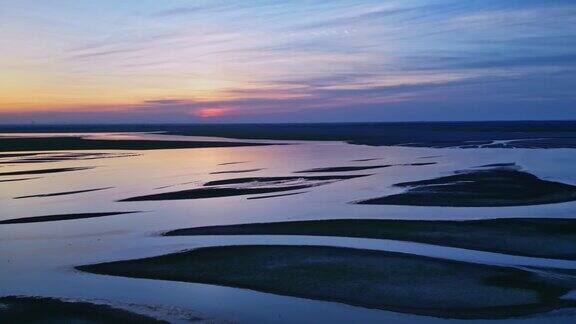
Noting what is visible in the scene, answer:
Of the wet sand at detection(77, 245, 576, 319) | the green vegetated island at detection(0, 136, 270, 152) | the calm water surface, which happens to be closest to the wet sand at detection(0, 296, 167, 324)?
the calm water surface

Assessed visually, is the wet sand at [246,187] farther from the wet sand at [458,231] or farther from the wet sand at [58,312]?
the wet sand at [58,312]

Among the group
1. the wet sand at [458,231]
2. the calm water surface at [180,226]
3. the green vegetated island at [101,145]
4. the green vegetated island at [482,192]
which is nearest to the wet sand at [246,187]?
the calm water surface at [180,226]

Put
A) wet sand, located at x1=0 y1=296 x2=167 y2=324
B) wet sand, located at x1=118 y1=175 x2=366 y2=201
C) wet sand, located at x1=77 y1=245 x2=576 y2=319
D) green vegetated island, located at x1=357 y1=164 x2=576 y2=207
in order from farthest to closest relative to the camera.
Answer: wet sand, located at x1=118 y1=175 x2=366 y2=201 → green vegetated island, located at x1=357 y1=164 x2=576 y2=207 → wet sand, located at x1=77 y1=245 x2=576 y2=319 → wet sand, located at x1=0 y1=296 x2=167 y2=324

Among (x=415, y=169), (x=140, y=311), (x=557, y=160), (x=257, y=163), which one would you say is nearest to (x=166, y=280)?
(x=140, y=311)

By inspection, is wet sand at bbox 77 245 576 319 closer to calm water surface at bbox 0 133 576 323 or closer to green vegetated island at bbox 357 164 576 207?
calm water surface at bbox 0 133 576 323

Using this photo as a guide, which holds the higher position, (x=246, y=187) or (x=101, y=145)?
(x=101, y=145)

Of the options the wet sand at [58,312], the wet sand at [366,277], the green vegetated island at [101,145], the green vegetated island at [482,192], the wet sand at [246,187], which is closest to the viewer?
the wet sand at [58,312]

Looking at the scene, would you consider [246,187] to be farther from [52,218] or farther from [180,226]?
[52,218]

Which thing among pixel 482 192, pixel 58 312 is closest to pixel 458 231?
pixel 482 192

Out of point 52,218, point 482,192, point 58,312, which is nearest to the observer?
point 58,312

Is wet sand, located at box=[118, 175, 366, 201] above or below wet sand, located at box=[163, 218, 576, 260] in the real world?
above

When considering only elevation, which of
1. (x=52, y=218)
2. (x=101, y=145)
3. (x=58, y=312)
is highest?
(x=101, y=145)

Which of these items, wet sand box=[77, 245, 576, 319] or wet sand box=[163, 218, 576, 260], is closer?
wet sand box=[77, 245, 576, 319]

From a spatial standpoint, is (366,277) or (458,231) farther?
(458,231)
